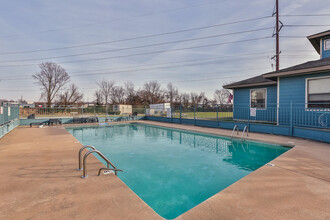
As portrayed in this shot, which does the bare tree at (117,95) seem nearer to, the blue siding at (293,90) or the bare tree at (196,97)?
the bare tree at (196,97)

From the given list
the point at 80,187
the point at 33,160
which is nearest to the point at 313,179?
the point at 80,187

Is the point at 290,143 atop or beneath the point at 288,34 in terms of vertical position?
beneath

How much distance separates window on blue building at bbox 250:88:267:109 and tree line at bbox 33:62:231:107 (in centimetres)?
932

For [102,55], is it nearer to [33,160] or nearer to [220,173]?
[33,160]

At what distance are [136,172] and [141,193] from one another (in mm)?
1207

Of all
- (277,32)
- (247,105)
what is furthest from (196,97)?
(247,105)

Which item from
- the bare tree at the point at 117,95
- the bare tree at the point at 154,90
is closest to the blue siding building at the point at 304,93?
the bare tree at the point at 154,90

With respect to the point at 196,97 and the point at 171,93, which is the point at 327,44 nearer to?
the point at 171,93

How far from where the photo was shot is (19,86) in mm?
37156

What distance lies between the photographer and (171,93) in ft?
172

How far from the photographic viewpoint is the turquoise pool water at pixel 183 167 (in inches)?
136

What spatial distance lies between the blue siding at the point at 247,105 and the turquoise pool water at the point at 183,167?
464 centimetres

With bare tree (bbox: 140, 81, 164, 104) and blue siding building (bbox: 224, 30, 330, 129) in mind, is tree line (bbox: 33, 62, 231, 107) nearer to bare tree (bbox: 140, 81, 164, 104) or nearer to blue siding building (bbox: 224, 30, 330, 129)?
bare tree (bbox: 140, 81, 164, 104)

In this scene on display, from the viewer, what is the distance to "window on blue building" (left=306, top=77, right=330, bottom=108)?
771 cm
